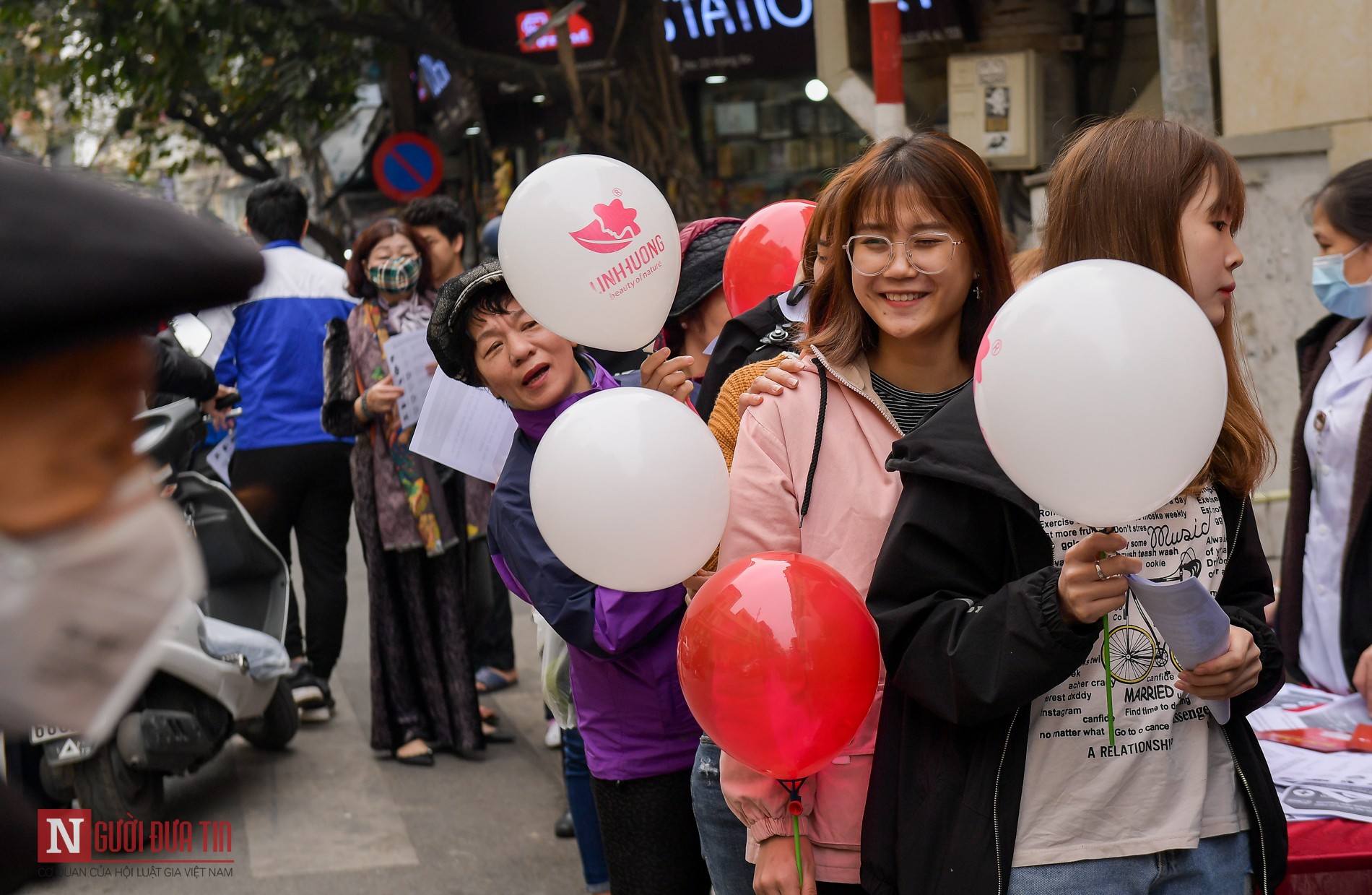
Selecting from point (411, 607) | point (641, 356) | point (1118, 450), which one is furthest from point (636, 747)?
point (411, 607)

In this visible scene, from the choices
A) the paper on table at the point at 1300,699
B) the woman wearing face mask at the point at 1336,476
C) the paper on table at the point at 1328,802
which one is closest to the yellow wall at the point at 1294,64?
the woman wearing face mask at the point at 1336,476

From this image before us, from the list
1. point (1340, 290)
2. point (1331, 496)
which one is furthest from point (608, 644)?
point (1340, 290)

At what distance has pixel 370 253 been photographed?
17.8ft

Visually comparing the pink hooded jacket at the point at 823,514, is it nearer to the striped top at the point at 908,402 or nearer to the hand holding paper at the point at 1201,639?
the striped top at the point at 908,402

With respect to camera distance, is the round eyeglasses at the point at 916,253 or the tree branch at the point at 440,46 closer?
the round eyeglasses at the point at 916,253

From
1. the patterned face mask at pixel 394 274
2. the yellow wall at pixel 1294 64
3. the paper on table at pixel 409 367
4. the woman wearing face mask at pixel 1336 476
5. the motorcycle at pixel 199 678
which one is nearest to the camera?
the woman wearing face mask at pixel 1336 476

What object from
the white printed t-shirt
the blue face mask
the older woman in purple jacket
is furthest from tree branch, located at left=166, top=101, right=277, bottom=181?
the white printed t-shirt

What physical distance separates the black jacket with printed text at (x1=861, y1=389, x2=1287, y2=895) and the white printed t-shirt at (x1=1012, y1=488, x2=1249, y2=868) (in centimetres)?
3

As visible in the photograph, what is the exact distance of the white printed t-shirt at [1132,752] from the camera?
1.97m

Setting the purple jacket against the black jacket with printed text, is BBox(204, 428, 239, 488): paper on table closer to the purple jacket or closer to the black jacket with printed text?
the purple jacket

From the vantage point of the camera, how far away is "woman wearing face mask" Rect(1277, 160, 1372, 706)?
3.30 metres

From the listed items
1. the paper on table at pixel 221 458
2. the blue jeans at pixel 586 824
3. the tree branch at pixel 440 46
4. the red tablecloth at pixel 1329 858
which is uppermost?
the tree branch at pixel 440 46

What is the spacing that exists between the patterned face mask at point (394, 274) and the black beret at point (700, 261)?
172 cm

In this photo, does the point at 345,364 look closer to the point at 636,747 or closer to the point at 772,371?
the point at 636,747
